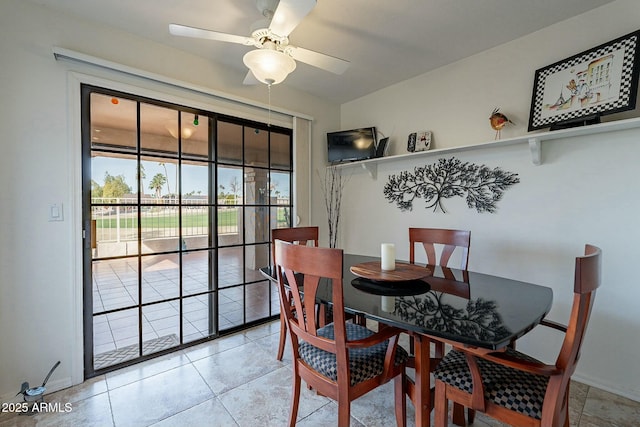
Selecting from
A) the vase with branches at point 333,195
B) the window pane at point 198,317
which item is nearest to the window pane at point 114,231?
the window pane at point 198,317

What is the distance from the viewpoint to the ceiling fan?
1.45 metres

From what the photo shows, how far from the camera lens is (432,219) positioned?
2.78 meters

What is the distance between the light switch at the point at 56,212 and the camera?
1.88 metres

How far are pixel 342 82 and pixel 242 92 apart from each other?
3.47ft

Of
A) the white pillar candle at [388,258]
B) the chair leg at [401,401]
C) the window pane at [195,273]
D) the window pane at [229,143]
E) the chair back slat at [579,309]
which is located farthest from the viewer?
the window pane at [229,143]

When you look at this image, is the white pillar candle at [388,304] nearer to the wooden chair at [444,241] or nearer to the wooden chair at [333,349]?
the wooden chair at [333,349]

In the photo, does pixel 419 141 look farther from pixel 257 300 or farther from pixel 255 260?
pixel 257 300

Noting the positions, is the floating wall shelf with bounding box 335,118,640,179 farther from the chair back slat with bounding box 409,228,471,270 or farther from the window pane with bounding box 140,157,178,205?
the window pane with bounding box 140,157,178,205

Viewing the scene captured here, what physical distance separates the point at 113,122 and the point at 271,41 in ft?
4.59

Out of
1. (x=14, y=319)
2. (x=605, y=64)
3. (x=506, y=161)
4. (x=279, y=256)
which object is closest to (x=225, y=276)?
(x=14, y=319)

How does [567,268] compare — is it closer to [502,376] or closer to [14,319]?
[502,376]

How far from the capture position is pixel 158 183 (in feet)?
7.70

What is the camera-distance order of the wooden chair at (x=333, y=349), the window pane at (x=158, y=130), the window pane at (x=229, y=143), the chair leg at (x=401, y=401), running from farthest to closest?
1. the window pane at (x=229, y=143)
2. the window pane at (x=158, y=130)
3. the chair leg at (x=401, y=401)
4. the wooden chair at (x=333, y=349)

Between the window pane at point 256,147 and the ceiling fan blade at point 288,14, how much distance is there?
4.66 ft
